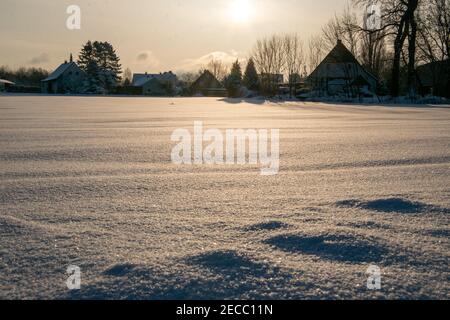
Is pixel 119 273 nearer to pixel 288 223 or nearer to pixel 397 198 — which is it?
pixel 288 223

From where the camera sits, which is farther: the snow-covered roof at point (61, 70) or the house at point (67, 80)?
the snow-covered roof at point (61, 70)

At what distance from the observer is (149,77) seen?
221 ft

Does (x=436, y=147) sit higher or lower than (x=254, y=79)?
lower

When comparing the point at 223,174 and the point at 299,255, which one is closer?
the point at 299,255

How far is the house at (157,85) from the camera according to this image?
63.5 metres

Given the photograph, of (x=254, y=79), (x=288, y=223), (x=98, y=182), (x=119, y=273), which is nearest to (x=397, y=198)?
(x=288, y=223)

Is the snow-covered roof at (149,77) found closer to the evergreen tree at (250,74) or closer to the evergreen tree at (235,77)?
the evergreen tree at (235,77)

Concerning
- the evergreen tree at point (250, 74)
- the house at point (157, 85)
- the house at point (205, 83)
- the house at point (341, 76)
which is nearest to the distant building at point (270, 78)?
the house at point (341, 76)

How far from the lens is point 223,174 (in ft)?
9.39

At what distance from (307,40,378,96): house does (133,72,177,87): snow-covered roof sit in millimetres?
34889

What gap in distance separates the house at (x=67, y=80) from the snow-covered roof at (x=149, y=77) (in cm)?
1022

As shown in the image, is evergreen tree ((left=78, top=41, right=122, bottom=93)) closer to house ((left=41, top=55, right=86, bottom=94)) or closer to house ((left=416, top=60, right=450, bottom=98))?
house ((left=41, top=55, right=86, bottom=94))

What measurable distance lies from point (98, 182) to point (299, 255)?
1.63 metres
